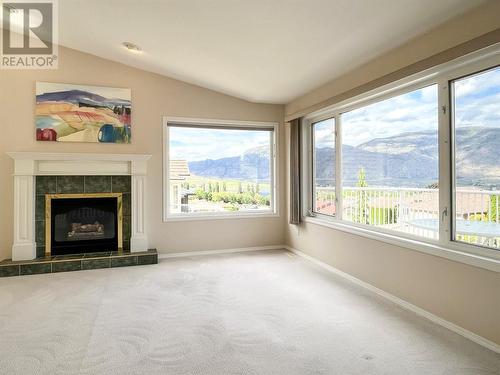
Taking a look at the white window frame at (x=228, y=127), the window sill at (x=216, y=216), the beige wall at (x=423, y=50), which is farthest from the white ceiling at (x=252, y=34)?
the window sill at (x=216, y=216)

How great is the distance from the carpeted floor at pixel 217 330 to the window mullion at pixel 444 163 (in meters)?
0.80

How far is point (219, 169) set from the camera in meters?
5.02

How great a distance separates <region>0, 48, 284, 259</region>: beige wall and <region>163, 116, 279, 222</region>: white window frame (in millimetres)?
76

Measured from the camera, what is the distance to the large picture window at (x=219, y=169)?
4.79 metres

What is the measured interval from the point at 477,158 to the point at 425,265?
96 cm

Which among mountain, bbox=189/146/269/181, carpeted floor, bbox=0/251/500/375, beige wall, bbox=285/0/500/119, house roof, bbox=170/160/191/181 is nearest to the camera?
carpeted floor, bbox=0/251/500/375

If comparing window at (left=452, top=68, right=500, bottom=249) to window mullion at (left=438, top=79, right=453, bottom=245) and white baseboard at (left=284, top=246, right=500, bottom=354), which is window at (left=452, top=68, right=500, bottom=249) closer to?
window mullion at (left=438, top=79, right=453, bottom=245)

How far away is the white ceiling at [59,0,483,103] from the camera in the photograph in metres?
2.42

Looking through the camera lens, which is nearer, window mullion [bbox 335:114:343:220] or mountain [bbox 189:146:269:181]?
window mullion [bbox 335:114:343:220]

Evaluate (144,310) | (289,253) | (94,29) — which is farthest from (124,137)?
(289,253)

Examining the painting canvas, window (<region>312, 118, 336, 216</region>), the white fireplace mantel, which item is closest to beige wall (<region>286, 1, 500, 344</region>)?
window (<region>312, 118, 336, 216</region>)

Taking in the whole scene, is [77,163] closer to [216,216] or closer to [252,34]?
[216,216]

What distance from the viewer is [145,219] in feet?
14.7

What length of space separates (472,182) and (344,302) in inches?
58.6
